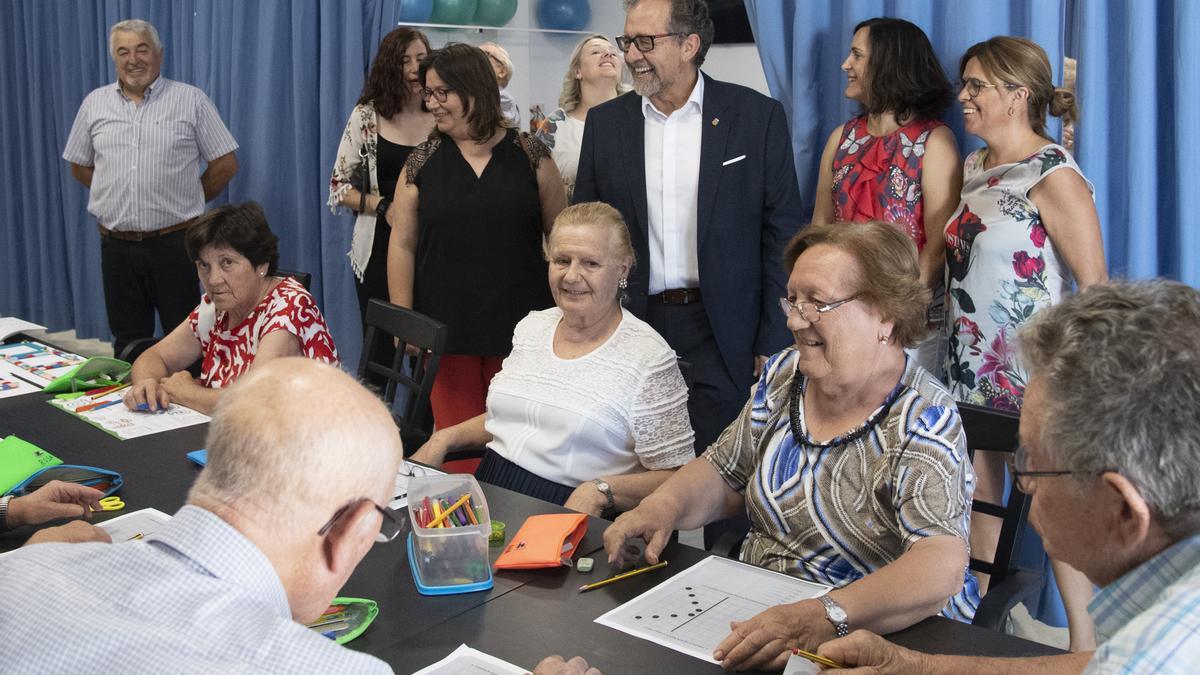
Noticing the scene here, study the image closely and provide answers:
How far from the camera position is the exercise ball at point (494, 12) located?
6.16 metres

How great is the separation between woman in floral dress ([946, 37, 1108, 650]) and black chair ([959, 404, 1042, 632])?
56 centimetres

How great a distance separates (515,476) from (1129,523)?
5.52 ft

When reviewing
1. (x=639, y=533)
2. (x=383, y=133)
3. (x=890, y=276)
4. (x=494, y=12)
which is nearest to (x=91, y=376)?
(x=383, y=133)

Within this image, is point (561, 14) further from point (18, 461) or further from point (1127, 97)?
point (18, 461)

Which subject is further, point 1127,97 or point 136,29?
point 136,29

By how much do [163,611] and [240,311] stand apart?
2203 millimetres

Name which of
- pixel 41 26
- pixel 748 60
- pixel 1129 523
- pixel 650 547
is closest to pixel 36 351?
pixel 650 547

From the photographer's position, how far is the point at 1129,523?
1091mm

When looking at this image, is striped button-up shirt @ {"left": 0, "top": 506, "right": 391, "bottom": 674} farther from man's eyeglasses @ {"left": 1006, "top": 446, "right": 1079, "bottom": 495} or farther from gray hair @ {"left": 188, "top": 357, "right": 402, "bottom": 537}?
man's eyeglasses @ {"left": 1006, "top": 446, "right": 1079, "bottom": 495}

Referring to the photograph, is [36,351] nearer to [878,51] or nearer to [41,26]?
[878,51]

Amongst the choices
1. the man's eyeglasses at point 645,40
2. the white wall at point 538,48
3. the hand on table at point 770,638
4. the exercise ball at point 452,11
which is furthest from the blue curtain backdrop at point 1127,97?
the white wall at point 538,48

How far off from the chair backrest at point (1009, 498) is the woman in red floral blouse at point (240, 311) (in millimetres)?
1654

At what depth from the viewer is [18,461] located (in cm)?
221

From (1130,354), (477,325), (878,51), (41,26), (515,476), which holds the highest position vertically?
(41,26)
